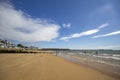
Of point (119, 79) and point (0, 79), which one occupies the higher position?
point (0, 79)

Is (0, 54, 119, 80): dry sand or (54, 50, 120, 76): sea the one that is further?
(54, 50, 120, 76): sea

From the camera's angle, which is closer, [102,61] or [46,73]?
[46,73]

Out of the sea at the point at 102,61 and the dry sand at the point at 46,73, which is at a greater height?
the dry sand at the point at 46,73

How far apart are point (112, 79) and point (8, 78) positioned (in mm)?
6449

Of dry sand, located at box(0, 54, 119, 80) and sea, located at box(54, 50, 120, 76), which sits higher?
dry sand, located at box(0, 54, 119, 80)

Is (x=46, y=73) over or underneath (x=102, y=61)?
over

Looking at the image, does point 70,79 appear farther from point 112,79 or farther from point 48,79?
point 112,79

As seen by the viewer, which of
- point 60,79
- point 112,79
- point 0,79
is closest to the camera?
point 0,79

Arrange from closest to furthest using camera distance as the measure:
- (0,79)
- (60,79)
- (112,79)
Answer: (0,79) < (60,79) < (112,79)

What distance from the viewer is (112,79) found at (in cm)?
659

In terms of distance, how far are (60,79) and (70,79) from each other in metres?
0.61

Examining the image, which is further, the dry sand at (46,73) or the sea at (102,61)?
the sea at (102,61)

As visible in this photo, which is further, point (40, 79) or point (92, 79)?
point (92, 79)

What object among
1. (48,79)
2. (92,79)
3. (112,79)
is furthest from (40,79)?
(112,79)
